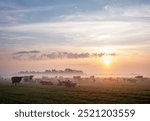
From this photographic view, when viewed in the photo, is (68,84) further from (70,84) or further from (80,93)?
(80,93)

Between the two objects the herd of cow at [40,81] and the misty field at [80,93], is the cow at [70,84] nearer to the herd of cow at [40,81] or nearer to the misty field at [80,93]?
the herd of cow at [40,81]

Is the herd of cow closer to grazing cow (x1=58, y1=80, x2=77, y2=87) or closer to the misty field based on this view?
grazing cow (x1=58, y1=80, x2=77, y2=87)

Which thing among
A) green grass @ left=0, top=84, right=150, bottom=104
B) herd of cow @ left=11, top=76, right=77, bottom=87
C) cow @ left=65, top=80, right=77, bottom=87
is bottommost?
green grass @ left=0, top=84, right=150, bottom=104

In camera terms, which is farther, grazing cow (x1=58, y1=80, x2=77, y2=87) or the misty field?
grazing cow (x1=58, y1=80, x2=77, y2=87)

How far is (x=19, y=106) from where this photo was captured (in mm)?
7938

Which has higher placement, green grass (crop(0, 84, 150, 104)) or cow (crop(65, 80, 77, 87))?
cow (crop(65, 80, 77, 87))

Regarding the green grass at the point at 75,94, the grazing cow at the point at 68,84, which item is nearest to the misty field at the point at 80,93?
the green grass at the point at 75,94

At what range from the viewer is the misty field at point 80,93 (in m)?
8.67

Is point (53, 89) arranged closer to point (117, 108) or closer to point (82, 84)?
point (82, 84)

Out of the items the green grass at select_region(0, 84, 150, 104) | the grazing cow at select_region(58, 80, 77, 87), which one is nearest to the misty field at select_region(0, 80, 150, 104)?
the green grass at select_region(0, 84, 150, 104)

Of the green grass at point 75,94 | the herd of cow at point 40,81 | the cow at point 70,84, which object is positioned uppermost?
the herd of cow at point 40,81

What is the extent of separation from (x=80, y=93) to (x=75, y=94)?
0.47ft

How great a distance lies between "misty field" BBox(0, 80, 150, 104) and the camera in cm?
867

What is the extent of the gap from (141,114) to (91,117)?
0.90m
